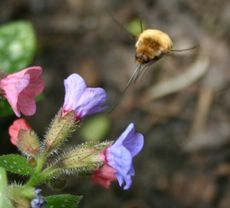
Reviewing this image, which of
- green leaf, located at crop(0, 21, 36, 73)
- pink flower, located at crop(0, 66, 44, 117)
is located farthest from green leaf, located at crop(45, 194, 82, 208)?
green leaf, located at crop(0, 21, 36, 73)

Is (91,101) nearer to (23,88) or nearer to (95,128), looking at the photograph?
(23,88)

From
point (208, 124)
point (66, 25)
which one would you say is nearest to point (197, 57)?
point (208, 124)

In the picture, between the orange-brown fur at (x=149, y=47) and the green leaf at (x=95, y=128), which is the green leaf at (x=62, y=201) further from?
the green leaf at (x=95, y=128)

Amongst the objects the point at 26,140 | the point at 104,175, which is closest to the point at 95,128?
the point at 104,175

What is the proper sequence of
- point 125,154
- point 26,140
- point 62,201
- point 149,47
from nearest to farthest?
point 125,154
point 62,201
point 26,140
point 149,47

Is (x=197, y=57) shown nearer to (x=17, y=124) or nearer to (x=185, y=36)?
(x=185, y=36)

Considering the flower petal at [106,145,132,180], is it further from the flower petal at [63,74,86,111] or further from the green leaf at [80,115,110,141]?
the green leaf at [80,115,110,141]
